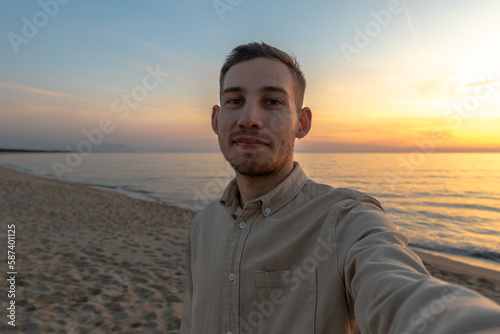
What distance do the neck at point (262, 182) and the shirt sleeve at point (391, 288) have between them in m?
0.46

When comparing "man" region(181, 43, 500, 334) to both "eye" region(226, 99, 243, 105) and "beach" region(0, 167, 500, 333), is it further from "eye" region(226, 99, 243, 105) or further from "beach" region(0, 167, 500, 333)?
"beach" region(0, 167, 500, 333)

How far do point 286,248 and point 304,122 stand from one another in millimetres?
902

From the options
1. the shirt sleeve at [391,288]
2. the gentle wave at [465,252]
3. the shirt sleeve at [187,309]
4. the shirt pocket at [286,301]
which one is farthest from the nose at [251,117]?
the gentle wave at [465,252]

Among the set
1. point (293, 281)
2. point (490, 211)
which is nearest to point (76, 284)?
point (293, 281)

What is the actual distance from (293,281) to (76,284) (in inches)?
212

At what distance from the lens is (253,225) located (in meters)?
1.59

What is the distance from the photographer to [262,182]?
171cm

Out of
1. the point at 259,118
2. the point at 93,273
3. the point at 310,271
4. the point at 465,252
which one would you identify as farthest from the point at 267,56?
the point at 465,252

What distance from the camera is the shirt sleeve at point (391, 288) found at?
2.07ft

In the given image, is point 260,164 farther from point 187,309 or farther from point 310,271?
point 187,309

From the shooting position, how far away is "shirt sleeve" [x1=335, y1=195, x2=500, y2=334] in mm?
632

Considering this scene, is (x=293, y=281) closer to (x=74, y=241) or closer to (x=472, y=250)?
(x=74, y=241)

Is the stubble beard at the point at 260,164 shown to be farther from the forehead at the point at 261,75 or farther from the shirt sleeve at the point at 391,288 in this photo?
the shirt sleeve at the point at 391,288

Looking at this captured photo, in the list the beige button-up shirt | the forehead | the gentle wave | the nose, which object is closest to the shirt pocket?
the beige button-up shirt
